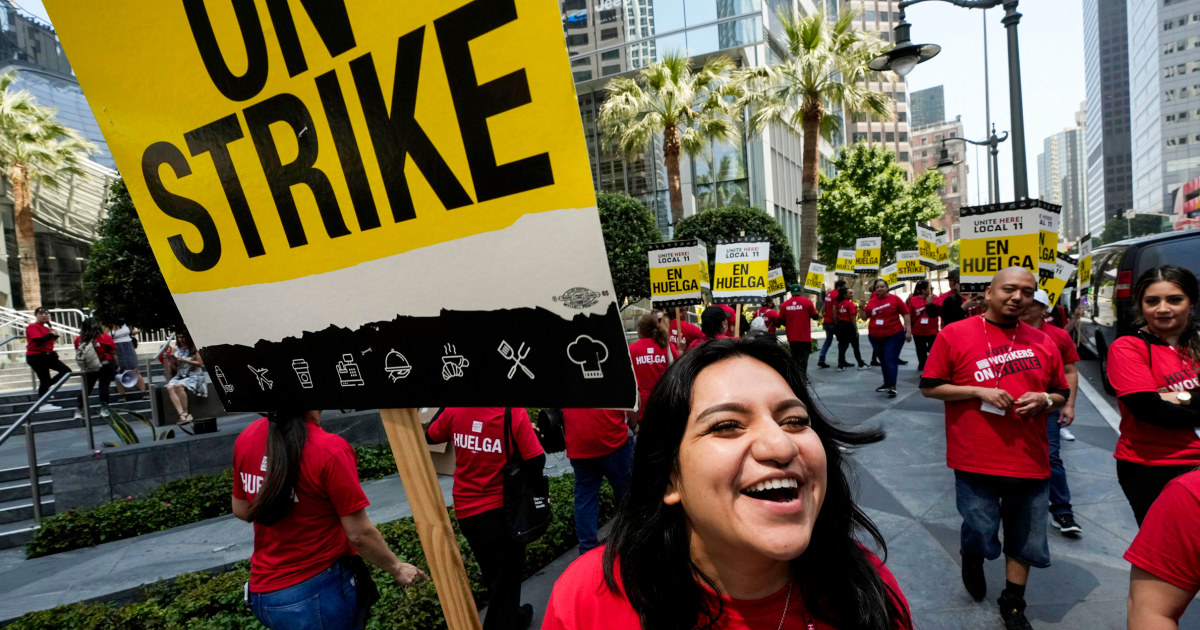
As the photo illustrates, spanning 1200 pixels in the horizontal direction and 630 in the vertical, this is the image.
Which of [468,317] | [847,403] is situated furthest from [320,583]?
[847,403]

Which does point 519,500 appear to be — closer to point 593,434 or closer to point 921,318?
point 593,434

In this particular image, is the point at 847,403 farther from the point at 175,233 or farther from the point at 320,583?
the point at 175,233

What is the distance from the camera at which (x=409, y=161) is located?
167 cm

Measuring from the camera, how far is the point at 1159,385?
3205 mm

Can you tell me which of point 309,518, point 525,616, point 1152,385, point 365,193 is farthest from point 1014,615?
point 365,193

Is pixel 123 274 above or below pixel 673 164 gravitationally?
below

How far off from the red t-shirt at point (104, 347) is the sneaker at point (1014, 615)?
1341 cm

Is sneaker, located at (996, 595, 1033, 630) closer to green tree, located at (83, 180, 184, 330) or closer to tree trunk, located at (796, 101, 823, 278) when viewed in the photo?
green tree, located at (83, 180, 184, 330)

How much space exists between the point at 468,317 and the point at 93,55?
148cm

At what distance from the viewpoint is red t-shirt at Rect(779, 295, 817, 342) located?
1212 cm

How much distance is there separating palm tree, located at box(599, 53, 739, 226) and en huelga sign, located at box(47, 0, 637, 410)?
2098 centimetres

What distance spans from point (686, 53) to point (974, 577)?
26291 mm

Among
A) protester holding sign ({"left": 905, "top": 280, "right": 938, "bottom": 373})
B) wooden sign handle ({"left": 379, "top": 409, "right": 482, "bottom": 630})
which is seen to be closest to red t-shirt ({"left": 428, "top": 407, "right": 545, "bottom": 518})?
wooden sign handle ({"left": 379, "top": 409, "right": 482, "bottom": 630})

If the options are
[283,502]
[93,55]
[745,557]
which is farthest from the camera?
[283,502]
